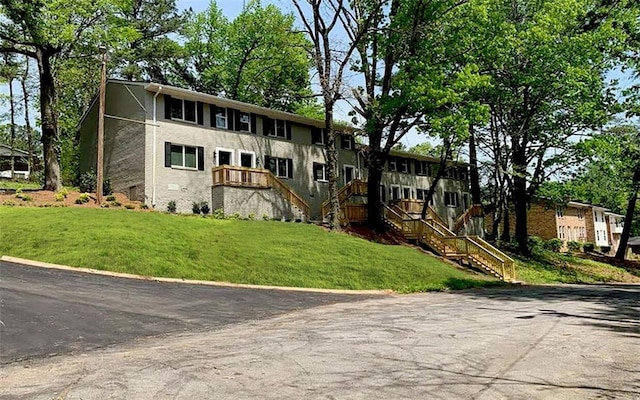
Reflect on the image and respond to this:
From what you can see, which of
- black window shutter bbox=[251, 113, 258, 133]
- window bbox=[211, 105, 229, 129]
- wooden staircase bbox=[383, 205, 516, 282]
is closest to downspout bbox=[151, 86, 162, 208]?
window bbox=[211, 105, 229, 129]

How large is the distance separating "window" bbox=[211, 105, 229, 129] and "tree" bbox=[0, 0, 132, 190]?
728 cm

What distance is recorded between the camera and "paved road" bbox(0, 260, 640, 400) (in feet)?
16.8

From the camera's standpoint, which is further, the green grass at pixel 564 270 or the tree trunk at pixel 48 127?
the green grass at pixel 564 270

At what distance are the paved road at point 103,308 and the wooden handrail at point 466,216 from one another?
93.4 feet

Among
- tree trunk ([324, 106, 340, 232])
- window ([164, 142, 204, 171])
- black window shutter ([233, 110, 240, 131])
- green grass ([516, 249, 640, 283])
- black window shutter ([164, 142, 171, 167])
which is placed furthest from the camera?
black window shutter ([233, 110, 240, 131])

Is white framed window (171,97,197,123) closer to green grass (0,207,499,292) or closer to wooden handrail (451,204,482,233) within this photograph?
green grass (0,207,499,292)

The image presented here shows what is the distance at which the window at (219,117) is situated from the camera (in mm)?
29209

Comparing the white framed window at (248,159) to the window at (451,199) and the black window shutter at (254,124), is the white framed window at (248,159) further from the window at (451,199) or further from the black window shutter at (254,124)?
the window at (451,199)

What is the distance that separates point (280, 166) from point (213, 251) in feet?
46.3

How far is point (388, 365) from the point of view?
6246 millimetres

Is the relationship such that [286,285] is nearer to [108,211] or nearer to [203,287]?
[203,287]

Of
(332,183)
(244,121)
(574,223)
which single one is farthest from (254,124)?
(574,223)

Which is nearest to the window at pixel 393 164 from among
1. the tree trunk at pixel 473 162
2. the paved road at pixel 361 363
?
the tree trunk at pixel 473 162

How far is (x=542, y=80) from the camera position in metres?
27.5
